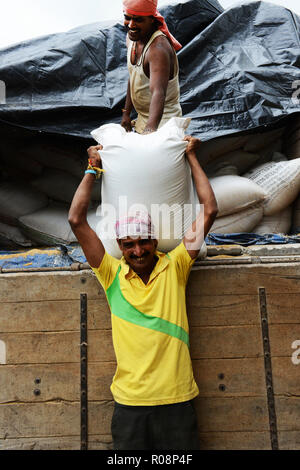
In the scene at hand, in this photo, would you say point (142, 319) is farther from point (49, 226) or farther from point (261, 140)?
point (261, 140)

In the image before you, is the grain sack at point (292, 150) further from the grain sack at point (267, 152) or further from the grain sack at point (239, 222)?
the grain sack at point (239, 222)

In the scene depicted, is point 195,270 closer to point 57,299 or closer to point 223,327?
point 223,327

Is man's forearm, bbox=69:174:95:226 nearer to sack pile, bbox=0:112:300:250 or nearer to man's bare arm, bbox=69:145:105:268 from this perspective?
man's bare arm, bbox=69:145:105:268

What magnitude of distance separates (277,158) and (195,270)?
1658 millimetres

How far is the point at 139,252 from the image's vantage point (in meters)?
1.37

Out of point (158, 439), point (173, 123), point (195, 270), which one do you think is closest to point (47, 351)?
point (158, 439)

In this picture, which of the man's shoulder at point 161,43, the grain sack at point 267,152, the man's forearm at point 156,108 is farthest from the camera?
the grain sack at point 267,152

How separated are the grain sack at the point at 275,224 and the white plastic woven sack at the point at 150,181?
113 cm

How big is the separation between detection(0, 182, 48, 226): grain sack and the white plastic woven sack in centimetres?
130

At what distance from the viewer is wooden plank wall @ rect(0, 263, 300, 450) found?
151 cm

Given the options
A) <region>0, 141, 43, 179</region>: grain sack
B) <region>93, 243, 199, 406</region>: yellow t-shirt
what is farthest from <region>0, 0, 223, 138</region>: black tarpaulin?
<region>93, 243, 199, 406</region>: yellow t-shirt

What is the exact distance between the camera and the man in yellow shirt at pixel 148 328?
1285 millimetres

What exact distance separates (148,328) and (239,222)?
1357 millimetres

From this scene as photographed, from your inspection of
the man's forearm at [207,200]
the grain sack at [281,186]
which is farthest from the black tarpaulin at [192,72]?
the man's forearm at [207,200]
